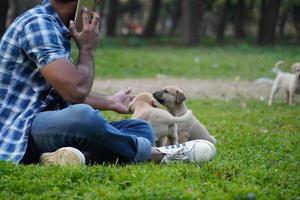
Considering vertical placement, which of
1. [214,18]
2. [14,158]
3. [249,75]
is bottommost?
[214,18]

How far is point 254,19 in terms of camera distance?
54.4 metres

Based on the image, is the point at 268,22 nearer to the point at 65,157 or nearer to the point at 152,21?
the point at 152,21

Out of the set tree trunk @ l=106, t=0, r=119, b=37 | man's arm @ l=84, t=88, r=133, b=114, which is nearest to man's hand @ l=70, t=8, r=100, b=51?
man's arm @ l=84, t=88, r=133, b=114

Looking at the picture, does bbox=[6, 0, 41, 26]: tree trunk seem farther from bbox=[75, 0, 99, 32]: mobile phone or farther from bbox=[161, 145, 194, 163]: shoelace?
bbox=[75, 0, 99, 32]: mobile phone

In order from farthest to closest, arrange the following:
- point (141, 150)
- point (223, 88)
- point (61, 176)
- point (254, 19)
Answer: point (254, 19)
point (223, 88)
point (141, 150)
point (61, 176)

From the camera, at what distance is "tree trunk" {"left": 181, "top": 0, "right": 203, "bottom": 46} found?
29.3 meters

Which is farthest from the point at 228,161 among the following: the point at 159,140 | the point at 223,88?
the point at 223,88

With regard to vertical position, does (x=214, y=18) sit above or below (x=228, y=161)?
below

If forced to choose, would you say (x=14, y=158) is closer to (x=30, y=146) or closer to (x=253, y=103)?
(x=30, y=146)

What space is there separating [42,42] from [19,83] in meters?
0.44

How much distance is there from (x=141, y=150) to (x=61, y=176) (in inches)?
37.9

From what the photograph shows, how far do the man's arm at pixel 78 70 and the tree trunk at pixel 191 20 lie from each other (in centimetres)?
2445

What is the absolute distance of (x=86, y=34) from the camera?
504 cm

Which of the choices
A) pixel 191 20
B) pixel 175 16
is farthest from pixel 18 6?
pixel 175 16
